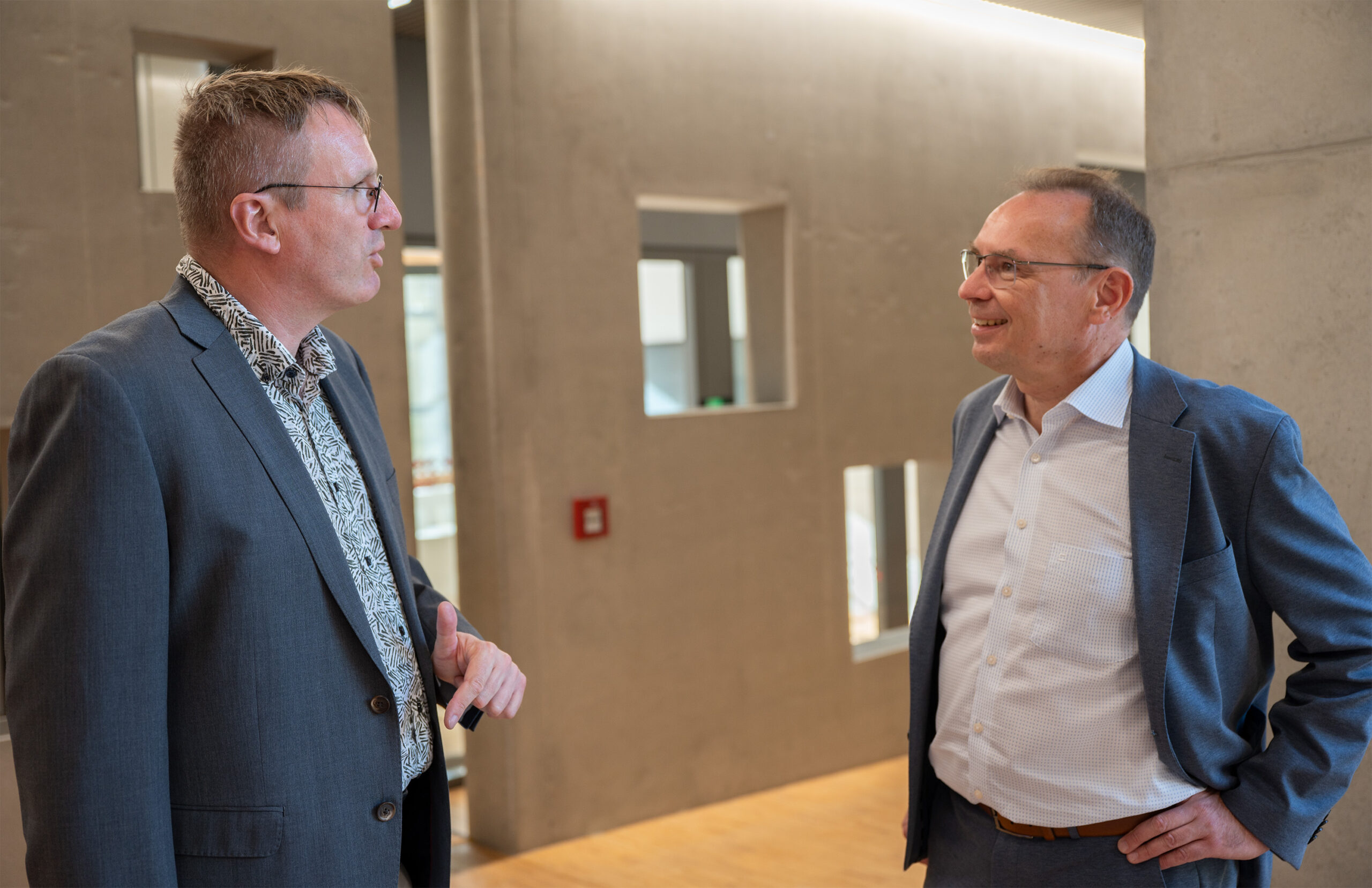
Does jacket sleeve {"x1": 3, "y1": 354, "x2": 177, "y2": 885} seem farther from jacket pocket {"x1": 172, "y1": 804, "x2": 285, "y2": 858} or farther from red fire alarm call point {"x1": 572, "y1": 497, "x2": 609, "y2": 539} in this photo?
red fire alarm call point {"x1": 572, "y1": 497, "x2": 609, "y2": 539}

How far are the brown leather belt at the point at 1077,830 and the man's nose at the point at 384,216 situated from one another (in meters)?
1.44

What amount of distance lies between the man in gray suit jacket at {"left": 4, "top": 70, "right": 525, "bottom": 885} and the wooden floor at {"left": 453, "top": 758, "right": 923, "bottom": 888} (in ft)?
9.15

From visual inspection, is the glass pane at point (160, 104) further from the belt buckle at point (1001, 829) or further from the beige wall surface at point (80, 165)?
the belt buckle at point (1001, 829)

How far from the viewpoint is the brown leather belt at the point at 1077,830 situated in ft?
6.06

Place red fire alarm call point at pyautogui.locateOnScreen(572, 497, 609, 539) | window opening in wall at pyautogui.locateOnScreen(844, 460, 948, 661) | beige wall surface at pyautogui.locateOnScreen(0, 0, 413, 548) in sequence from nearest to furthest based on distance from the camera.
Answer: beige wall surface at pyautogui.locateOnScreen(0, 0, 413, 548), red fire alarm call point at pyautogui.locateOnScreen(572, 497, 609, 539), window opening in wall at pyautogui.locateOnScreen(844, 460, 948, 661)

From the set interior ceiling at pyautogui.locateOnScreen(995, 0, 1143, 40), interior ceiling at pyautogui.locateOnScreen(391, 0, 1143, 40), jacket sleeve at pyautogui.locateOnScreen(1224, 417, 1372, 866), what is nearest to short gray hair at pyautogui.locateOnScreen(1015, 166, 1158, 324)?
jacket sleeve at pyautogui.locateOnScreen(1224, 417, 1372, 866)

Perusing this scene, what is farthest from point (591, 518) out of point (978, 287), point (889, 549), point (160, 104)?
point (978, 287)

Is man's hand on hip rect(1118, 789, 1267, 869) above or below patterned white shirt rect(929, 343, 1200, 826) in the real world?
below

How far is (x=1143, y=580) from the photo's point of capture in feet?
5.94

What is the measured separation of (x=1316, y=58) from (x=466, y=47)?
3.10 meters

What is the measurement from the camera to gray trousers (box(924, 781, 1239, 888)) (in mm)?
1847

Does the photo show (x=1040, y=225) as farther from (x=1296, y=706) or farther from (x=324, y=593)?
(x=324, y=593)

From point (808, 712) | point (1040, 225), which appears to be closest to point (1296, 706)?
point (1040, 225)

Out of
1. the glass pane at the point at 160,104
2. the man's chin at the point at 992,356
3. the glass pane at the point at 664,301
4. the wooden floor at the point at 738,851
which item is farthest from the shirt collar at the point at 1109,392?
the glass pane at the point at 664,301
